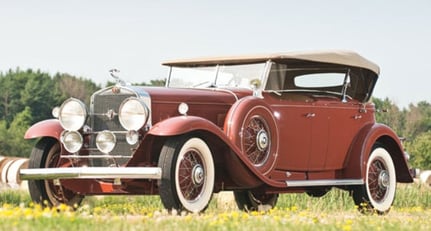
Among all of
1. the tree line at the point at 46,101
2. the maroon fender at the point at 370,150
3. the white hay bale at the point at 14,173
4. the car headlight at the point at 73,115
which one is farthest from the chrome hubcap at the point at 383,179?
the tree line at the point at 46,101

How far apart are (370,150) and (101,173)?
4.17 meters

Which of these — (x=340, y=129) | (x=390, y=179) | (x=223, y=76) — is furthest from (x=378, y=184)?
(x=223, y=76)

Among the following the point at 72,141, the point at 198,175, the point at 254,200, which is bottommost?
the point at 254,200

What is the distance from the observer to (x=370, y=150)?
1084 centimetres

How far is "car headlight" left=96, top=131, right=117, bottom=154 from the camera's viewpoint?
862 cm

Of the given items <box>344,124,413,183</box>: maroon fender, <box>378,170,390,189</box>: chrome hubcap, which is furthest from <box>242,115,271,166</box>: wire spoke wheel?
<box>378,170,390,189</box>: chrome hubcap

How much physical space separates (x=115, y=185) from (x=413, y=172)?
4638mm

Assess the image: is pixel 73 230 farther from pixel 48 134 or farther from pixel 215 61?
pixel 215 61

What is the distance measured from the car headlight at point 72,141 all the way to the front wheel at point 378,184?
12.1 feet

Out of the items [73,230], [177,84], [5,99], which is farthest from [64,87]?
[73,230]

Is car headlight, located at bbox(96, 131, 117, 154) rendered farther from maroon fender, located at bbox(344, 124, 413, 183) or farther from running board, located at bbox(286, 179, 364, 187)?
maroon fender, located at bbox(344, 124, 413, 183)

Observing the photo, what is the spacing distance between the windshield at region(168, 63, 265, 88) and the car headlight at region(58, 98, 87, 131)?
5.97 ft

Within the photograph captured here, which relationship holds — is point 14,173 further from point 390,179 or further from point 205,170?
point 205,170

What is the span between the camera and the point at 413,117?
75.9 m
